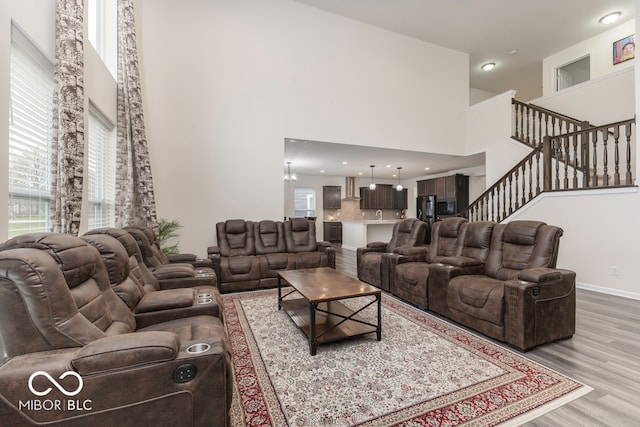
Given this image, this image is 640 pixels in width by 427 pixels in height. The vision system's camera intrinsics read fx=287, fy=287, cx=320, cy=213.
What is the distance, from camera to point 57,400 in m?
1.05

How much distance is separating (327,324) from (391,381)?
86cm

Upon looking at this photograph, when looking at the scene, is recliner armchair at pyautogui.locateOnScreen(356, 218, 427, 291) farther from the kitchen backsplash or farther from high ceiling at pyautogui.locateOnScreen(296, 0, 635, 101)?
the kitchen backsplash

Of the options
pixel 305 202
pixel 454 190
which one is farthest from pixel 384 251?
pixel 305 202

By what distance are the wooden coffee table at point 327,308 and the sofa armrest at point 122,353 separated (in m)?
1.33

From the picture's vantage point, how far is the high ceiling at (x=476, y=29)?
5.43 metres

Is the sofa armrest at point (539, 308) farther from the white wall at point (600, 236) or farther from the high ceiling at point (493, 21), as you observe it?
the high ceiling at point (493, 21)

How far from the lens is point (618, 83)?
5430 millimetres

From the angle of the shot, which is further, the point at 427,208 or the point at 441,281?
the point at 427,208

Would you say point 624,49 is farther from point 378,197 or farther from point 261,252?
point 261,252

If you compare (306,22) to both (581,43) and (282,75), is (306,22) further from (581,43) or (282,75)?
(581,43)

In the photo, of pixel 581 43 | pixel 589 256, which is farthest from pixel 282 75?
pixel 581 43

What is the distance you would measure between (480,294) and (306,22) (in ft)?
18.5

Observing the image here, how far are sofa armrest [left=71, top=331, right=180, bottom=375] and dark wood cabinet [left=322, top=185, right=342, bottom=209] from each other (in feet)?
31.1

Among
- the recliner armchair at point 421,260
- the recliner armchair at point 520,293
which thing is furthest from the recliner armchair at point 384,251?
the recliner armchair at point 520,293
